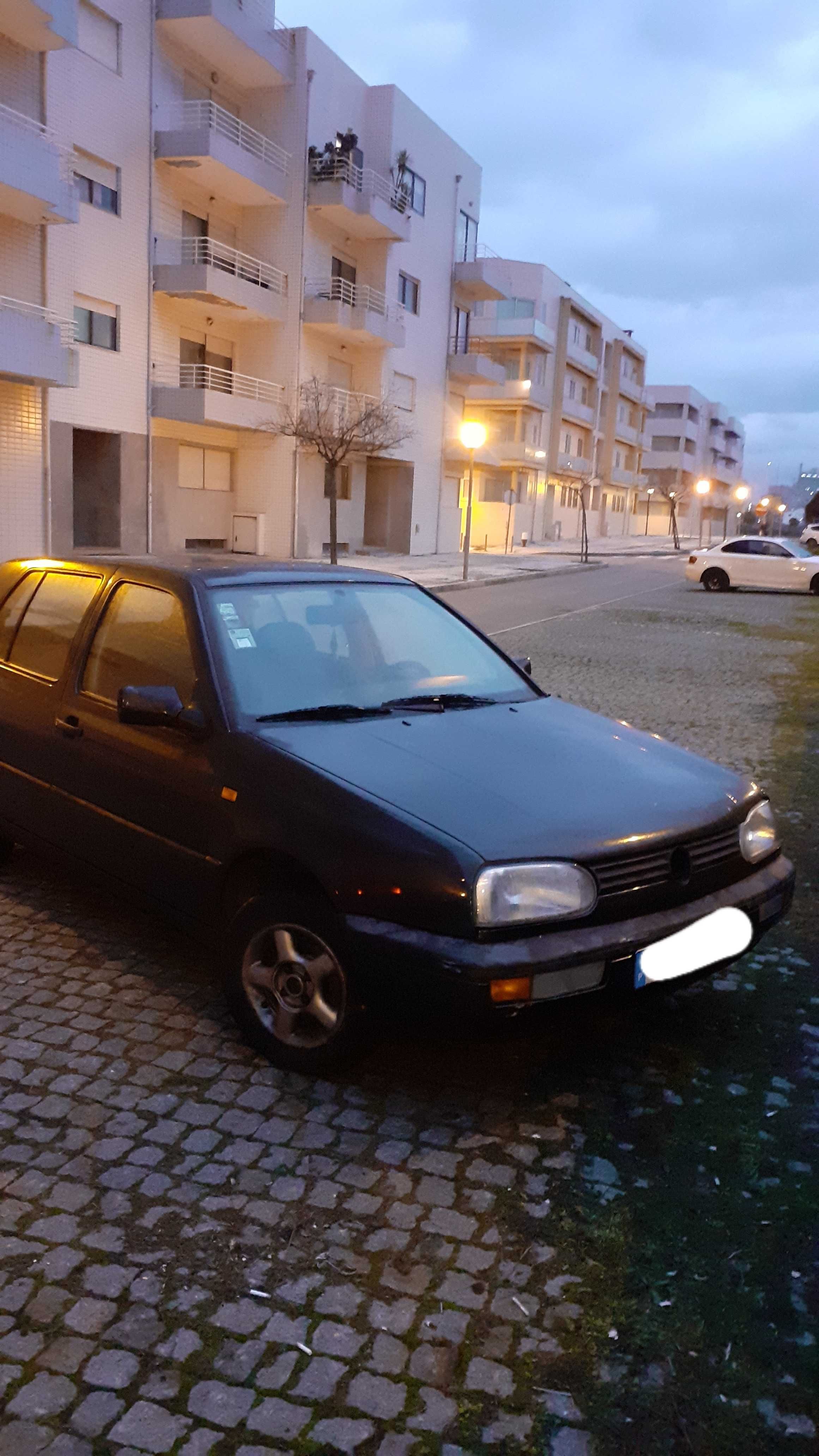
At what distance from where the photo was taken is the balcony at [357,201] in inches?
1224

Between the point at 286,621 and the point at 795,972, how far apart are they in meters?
2.42

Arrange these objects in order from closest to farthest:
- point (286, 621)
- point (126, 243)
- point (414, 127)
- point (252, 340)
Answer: point (286, 621), point (126, 243), point (252, 340), point (414, 127)

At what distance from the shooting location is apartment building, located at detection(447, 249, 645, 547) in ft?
148

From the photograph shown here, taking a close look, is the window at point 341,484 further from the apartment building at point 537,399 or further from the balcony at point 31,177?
the balcony at point 31,177

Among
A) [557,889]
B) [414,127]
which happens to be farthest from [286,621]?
[414,127]

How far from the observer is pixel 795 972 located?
173 inches

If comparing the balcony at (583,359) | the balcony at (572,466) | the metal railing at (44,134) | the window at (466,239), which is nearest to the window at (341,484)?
the window at (466,239)

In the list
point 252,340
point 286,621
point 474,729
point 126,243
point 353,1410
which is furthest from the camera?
point 252,340

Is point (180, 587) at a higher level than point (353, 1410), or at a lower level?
higher

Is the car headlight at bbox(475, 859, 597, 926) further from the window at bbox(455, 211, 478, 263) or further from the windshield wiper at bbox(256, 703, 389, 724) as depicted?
the window at bbox(455, 211, 478, 263)

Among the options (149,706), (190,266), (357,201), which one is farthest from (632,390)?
(149,706)

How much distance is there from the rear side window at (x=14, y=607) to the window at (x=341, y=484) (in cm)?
2964

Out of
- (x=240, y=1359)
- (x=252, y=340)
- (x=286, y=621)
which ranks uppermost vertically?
(x=252, y=340)

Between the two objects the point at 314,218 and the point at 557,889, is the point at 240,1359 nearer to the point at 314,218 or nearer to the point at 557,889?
the point at 557,889
